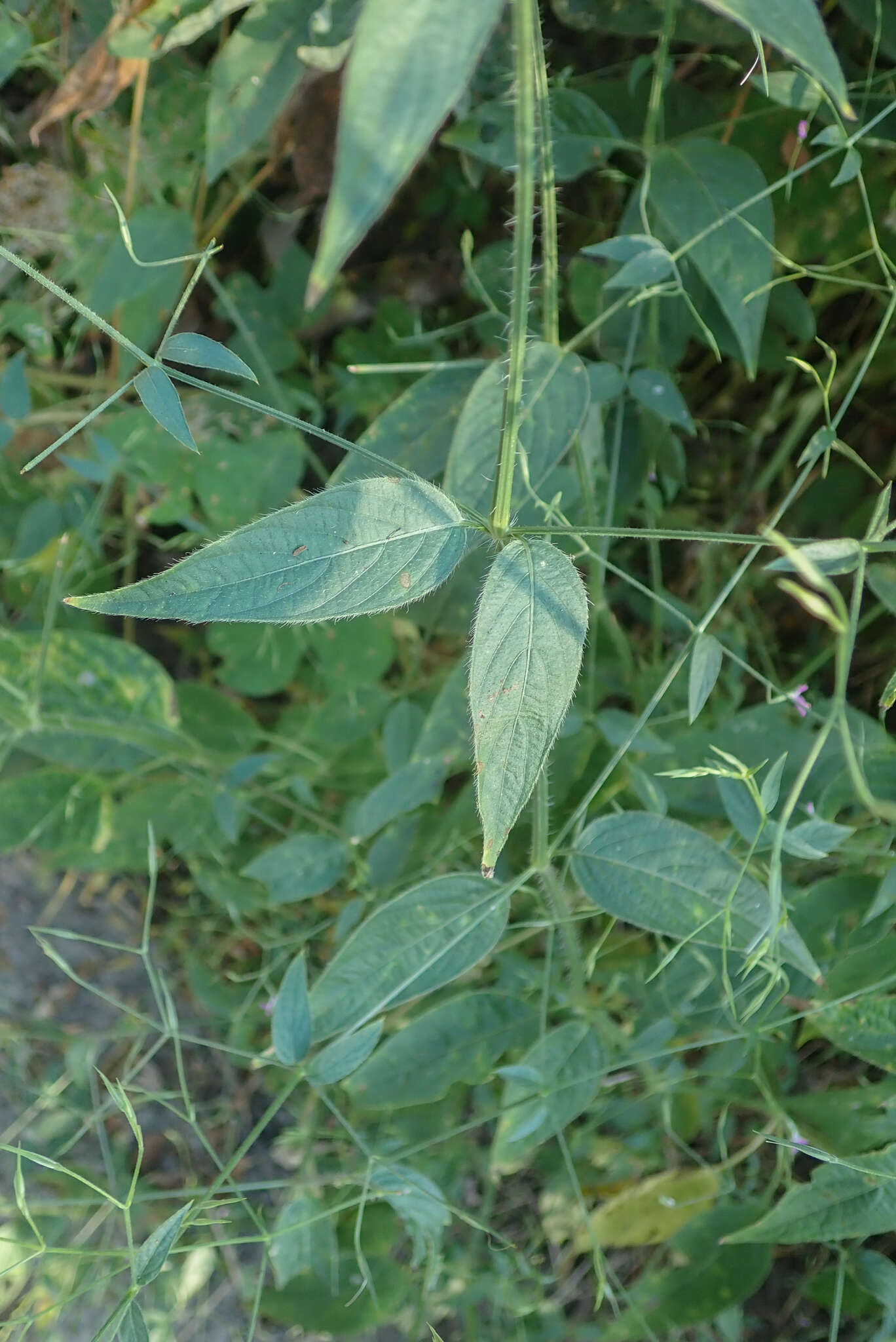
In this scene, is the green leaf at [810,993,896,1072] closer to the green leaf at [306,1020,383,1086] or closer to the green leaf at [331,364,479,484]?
the green leaf at [306,1020,383,1086]

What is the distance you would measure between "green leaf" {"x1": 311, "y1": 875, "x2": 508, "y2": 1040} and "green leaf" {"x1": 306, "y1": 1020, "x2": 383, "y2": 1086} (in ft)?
0.05

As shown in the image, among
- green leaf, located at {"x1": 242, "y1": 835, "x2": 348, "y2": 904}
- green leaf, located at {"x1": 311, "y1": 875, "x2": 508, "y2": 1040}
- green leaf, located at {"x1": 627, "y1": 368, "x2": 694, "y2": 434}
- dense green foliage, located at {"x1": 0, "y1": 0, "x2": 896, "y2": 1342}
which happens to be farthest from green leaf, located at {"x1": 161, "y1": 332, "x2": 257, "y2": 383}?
green leaf, located at {"x1": 242, "y1": 835, "x2": 348, "y2": 904}

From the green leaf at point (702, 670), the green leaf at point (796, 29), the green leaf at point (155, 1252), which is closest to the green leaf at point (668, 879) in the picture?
the green leaf at point (702, 670)

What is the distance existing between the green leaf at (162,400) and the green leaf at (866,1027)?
663 mm

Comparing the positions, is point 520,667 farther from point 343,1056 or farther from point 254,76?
point 254,76

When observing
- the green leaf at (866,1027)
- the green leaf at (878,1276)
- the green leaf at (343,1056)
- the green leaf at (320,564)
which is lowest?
the green leaf at (878,1276)

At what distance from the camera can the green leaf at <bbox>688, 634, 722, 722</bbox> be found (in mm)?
625

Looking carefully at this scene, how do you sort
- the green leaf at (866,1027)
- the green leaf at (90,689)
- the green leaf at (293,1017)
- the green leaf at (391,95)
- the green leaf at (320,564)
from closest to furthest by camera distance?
the green leaf at (391,95) < the green leaf at (320,564) < the green leaf at (293,1017) < the green leaf at (866,1027) < the green leaf at (90,689)

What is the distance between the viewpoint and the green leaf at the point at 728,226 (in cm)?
90

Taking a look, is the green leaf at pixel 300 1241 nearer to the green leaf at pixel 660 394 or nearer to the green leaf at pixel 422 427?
the green leaf at pixel 422 427

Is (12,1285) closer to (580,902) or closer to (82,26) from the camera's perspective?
(580,902)

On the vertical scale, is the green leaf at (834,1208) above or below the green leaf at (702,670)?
below

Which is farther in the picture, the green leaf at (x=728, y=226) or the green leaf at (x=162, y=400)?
the green leaf at (x=728, y=226)

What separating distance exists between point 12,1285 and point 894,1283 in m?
1.14
